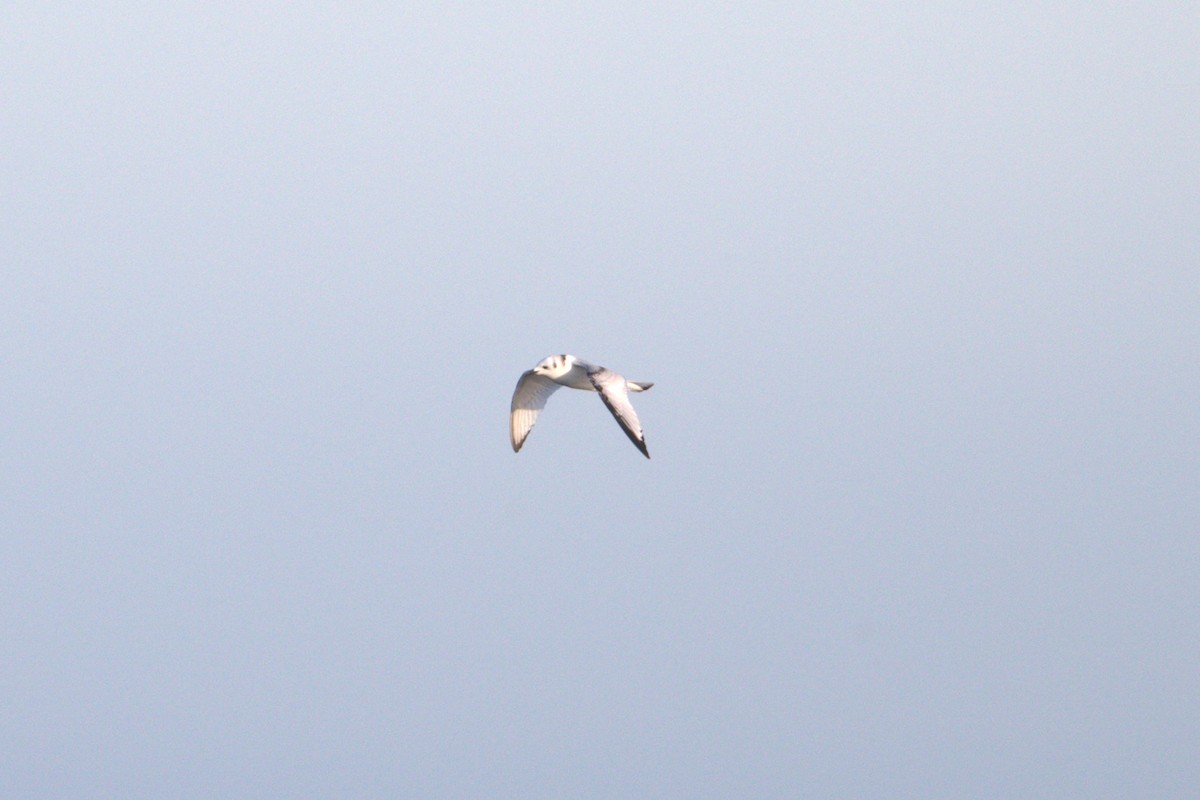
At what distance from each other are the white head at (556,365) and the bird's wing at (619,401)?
1.73 metres

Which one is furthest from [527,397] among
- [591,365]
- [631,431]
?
[631,431]

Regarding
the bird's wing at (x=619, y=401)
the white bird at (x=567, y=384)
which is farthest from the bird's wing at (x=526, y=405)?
the bird's wing at (x=619, y=401)

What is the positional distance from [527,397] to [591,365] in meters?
4.75

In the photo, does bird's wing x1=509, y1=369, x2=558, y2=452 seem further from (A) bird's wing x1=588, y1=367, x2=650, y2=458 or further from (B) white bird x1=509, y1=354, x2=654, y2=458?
(A) bird's wing x1=588, y1=367, x2=650, y2=458

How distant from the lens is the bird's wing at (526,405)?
53.2 meters

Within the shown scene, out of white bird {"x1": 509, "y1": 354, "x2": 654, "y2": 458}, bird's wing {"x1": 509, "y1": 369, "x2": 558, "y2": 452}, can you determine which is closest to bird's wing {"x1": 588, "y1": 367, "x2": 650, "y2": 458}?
white bird {"x1": 509, "y1": 354, "x2": 654, "y2": 458}

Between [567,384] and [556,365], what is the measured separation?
1.47 metres

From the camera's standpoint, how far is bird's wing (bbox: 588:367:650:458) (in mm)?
44562

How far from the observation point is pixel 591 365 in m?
49.2

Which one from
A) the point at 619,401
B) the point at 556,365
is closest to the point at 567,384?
the point at 556,365

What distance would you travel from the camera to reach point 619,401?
4594cm

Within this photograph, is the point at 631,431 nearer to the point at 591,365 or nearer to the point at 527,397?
the point at 591,365

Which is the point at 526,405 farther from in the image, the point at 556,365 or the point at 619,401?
the point at 619,401

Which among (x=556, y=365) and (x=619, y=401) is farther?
(x=556, y=365)
